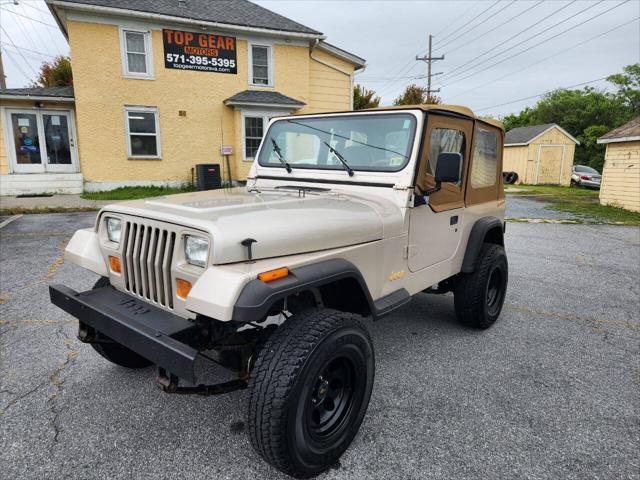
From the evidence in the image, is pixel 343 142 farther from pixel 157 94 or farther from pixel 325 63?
pixel 325 63

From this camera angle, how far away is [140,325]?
81.7 inches

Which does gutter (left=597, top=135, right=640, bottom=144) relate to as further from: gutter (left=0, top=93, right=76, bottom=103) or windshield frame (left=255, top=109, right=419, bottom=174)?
gutter (left=0, top=93, right=76, bottom=103)

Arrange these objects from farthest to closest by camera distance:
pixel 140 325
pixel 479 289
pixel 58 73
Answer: pixel 58 73, pixel 479 289, pixel 140 325

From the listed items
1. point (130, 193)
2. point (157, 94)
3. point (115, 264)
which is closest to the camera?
point (115, 264)

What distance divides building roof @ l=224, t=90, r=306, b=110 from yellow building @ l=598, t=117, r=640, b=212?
11487 mm

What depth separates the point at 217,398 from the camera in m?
2.87

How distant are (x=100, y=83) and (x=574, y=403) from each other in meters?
14.4

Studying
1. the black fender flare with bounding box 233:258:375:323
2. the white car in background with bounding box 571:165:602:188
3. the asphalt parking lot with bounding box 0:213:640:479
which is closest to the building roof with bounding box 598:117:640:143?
the white car in background with bounding box 571:165:602:188

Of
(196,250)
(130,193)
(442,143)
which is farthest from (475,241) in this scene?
(130,193)

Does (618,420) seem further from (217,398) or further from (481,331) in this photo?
(217,398)

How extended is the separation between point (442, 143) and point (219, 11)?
14034 mm

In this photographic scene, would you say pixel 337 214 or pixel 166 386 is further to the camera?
pixel 337 214

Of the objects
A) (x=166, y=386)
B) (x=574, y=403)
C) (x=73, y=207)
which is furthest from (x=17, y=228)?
(x=574, y=403)

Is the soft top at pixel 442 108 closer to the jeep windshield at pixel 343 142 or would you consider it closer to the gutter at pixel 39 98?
the jeep windshield at pixel 343 142
